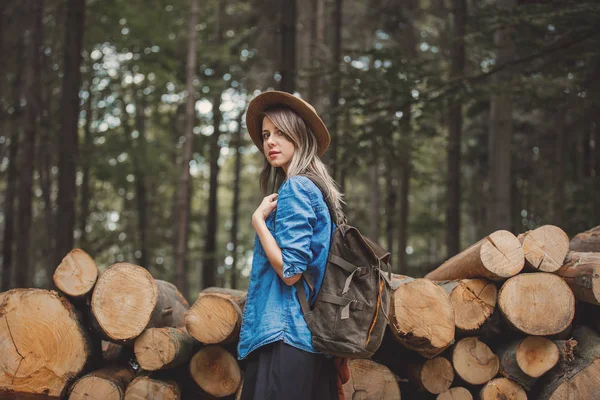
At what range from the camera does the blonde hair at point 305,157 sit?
3.09 m

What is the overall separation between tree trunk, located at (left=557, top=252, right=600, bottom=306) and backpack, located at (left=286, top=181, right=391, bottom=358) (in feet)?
5.43

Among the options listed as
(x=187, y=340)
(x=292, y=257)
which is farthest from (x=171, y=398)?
(x=292, y=257)

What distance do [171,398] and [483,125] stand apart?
1353 centimetres

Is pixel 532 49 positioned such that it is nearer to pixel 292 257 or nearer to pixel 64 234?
pixel 292 257

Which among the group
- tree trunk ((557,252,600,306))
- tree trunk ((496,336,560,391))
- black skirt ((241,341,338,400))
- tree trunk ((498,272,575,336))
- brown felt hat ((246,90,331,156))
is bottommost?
tree trunk ((496,336,560,391))

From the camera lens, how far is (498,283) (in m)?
4.30

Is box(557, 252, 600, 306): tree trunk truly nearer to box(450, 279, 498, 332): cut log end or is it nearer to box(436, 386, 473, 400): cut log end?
box(450, 279, 498, 332): cut log end

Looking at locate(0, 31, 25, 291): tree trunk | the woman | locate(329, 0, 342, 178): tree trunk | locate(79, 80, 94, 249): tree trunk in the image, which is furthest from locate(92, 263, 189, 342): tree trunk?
locate(79, 80, 94, 249): tree trunk

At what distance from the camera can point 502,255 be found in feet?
13.4

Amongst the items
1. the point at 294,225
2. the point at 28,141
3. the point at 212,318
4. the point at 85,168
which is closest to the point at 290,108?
the point at 294,225

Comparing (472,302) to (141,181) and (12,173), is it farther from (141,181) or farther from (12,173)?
(141,181)

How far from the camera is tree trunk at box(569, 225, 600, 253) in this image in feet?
15.9

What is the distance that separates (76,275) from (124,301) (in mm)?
411

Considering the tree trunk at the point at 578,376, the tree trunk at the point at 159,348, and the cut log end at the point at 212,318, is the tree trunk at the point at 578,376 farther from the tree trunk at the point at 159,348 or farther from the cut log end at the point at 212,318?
the tree trunk at the point at 159,348
